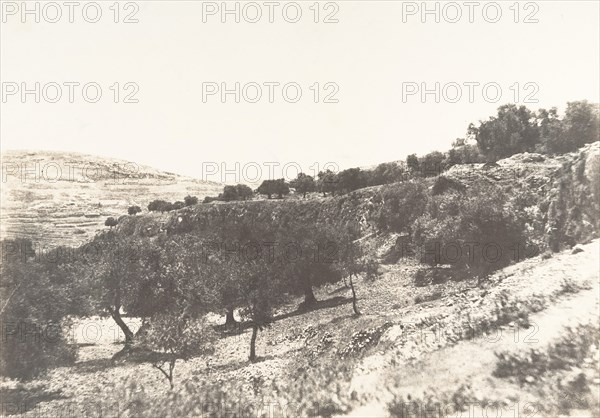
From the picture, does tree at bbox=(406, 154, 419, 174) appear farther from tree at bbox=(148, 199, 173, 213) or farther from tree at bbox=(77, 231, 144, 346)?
tree at bbox=(148, 199, 173, 213)

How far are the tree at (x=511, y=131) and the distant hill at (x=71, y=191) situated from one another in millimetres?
88685

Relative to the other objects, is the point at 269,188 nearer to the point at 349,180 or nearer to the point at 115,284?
the point at 349,180

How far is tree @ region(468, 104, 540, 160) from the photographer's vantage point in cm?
5747

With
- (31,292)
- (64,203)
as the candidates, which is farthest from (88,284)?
(64,203)

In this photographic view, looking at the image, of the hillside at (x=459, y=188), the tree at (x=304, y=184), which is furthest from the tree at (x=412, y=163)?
the tree at (x=304, y=184)

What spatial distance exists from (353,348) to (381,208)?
1296 inches

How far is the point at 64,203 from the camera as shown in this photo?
4744 inches

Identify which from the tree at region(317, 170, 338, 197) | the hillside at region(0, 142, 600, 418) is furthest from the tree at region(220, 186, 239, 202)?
the hillside at region(0, 142, 600, 418)

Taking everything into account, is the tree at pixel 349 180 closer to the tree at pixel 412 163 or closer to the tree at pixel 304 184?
the tree at pixel 412 163

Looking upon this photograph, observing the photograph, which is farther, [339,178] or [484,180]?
[339,178]

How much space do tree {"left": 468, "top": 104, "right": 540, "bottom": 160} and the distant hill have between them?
291 feet

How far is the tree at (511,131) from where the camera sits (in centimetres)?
5747

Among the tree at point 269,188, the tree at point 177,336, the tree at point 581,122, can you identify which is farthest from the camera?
the tree at point 269,188

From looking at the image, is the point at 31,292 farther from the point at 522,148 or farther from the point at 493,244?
the point at 522,148
